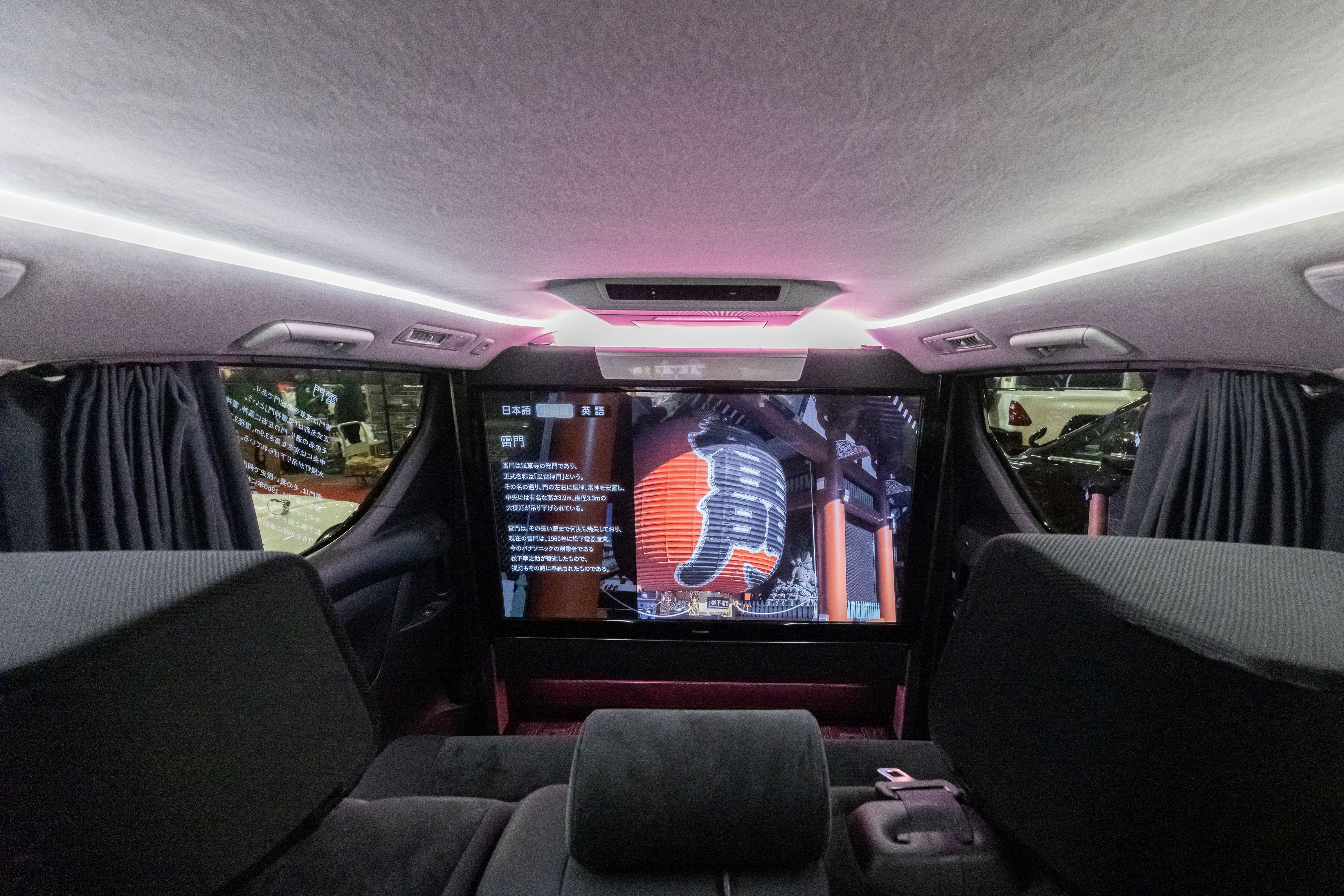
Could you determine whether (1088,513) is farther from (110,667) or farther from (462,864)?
(110,667)

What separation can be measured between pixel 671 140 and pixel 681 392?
2.37 metres

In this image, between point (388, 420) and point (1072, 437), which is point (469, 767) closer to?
point (388, 420)

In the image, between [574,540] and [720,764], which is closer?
[720,764]

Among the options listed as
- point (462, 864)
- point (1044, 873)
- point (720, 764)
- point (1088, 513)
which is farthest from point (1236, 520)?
point (462, 864)

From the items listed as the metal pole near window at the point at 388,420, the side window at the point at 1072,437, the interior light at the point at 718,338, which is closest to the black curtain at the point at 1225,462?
the side window at the point at 1072,437

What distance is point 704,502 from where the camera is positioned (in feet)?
10.5

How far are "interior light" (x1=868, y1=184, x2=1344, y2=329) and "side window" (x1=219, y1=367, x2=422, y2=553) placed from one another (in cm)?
281

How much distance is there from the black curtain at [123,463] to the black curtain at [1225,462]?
3.50m

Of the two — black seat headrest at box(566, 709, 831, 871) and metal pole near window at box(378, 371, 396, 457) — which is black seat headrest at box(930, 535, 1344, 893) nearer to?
black seat headrest at box(566, 709, 831, 871)

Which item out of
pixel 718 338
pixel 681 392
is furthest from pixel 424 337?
pixel 718 338

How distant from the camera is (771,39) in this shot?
499 millimetres

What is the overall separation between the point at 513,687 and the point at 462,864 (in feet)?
8.44

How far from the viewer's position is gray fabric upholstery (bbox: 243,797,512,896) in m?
1.08

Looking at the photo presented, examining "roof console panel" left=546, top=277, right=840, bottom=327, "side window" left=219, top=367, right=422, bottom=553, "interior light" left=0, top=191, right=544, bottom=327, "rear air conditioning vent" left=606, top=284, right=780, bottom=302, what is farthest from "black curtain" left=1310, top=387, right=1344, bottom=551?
"side window" left=219, top=367, right=422, bottom=553
